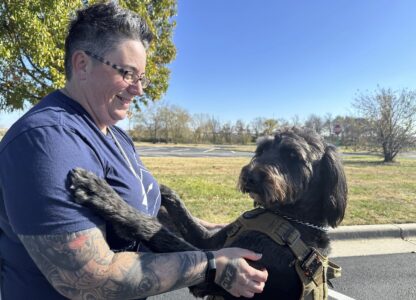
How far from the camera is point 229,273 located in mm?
1533

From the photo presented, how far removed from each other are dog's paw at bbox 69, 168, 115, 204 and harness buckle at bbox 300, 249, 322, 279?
130 cm

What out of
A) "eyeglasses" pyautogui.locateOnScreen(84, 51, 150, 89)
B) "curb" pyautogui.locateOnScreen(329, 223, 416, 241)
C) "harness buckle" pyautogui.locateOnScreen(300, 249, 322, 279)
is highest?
"eyeglasses" pyautogui.locateOnScreen(84, 51, 150, 89)

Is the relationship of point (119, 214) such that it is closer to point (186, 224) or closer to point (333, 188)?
point (186, 224)

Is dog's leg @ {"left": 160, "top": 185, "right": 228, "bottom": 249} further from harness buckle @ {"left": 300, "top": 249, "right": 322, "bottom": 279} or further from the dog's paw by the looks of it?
the dog's paw

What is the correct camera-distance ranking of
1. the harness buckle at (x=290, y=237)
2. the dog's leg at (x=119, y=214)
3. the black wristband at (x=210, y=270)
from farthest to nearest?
the harness buckle at (x=290, y=237) → the black wristband at (x=210, y=270) → the dog's leg at (x=119, y=214)

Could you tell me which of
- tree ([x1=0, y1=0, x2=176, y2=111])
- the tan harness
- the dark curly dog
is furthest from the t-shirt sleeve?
tree ([x1=0, y1=0, x2=176, y2=111])

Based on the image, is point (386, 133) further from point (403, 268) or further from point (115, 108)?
point (115, 108)

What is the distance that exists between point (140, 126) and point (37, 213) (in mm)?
66005

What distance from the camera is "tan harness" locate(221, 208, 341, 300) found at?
82.0 inches

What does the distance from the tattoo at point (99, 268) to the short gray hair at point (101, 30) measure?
32.8 inches

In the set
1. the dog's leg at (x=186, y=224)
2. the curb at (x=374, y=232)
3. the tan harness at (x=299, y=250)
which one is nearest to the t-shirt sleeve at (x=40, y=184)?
the tan harness at (x=299, y=250)

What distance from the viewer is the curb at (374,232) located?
5.90m

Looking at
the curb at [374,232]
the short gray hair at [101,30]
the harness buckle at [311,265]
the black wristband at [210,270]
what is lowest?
the curb at [374,232]

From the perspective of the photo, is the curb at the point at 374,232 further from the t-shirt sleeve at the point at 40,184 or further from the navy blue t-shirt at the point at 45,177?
the t-shirt sleeve at the point at 40,184
